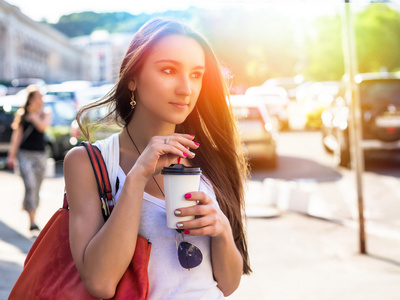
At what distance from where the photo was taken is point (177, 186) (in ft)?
5.63

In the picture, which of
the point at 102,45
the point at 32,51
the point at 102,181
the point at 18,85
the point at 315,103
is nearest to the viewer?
the point at 102,181

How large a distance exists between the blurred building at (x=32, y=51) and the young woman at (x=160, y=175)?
67825 millimetres

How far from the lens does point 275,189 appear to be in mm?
9219

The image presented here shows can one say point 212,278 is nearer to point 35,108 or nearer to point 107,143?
point 107,143

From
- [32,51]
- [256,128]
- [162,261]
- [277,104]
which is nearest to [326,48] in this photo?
[32,51]

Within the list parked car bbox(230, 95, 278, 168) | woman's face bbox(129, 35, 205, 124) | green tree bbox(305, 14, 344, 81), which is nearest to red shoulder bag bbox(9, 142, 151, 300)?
woman's face bbox(129, 35, 205, 124)

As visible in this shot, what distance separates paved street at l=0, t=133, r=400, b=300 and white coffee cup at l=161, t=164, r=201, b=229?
3.07m

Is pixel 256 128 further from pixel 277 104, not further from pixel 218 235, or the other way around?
pixel 277 104

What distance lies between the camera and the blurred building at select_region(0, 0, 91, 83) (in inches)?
2731

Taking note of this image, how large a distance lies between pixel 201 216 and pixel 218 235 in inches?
6.5

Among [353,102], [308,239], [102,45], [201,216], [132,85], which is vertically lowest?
[102,45]

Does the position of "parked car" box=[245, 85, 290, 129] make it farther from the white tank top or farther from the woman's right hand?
the woman's right hand

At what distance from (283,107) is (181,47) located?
80.9ft

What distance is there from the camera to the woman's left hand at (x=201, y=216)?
1725 millimetres
